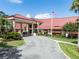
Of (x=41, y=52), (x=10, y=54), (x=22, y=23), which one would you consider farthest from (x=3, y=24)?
(x=10, y=54)

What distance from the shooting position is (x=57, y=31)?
54.8 m

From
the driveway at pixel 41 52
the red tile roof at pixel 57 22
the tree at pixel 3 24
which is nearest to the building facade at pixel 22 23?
the red tile roof at pixel 57 22

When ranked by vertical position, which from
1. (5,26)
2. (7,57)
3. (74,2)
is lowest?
(7,57)

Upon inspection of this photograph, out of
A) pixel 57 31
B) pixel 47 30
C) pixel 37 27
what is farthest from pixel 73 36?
pixel 37 27

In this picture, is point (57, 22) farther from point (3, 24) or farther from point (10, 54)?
point (10, 54)

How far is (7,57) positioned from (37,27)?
44945 millimetres

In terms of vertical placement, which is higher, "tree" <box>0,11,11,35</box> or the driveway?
"tree" <box>0,11,11,35</box>

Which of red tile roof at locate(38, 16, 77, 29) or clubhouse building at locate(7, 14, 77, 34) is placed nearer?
clubhouse building at locate(7, 14, 77, 34)

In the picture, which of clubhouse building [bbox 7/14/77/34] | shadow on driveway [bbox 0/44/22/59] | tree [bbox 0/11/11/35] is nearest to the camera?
shadow on driveway [bbox 0/44/22/59]

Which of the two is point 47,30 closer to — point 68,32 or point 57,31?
point 57,31

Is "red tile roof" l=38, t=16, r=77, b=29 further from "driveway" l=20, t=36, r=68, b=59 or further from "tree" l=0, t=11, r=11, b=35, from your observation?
"driveway" l=20, t=36, r=68, b=59

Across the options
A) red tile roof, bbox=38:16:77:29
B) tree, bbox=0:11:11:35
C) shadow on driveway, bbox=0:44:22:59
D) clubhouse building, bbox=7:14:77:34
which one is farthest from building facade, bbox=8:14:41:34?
shadow on driveway, bbox=0:44:22:59

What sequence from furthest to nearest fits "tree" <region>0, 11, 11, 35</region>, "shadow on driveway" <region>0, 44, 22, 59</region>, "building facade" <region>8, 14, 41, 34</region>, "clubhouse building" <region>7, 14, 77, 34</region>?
1. "clubhouse building" <region>7, 14, 77, 34</region>
2. "building facade" <region>8, 14, 41, 34</region>
3. "tree" <region>0, 11, 11, 35</region>
4. "shadow on driveway" <region>0, 44, 22, 59</region>

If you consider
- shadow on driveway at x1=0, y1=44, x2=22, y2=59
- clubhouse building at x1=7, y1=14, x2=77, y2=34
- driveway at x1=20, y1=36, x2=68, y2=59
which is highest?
clubhouse building at x1=7, y1=14, x2=77, y2=34
